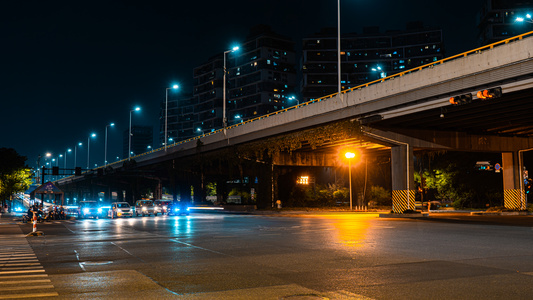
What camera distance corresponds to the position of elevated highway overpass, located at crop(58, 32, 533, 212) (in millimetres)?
28547

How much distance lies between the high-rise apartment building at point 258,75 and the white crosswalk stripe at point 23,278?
461 ft

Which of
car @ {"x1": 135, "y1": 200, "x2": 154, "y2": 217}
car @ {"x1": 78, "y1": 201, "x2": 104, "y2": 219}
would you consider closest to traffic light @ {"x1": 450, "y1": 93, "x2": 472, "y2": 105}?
car @ {"x1": 135, "y1": 200, "x2": 154, "y2": 217}

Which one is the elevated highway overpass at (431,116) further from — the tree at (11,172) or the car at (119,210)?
the tree at (11,172)

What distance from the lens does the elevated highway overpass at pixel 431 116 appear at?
93.7 ft

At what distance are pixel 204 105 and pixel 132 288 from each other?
572ft

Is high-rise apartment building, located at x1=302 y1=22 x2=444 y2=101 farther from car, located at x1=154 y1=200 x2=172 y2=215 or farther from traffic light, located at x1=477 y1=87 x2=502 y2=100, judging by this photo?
traffic light, located at x1=477 y1=87 x2=502 y2=100

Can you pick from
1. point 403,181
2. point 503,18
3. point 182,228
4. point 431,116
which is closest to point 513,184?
point 403,181

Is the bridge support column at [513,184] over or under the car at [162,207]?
over

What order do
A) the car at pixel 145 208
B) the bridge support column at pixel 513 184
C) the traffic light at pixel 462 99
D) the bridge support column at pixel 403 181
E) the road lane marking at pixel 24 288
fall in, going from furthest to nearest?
the car at pixel 145 208 < the bridge support column at pixel 513 184 < the bridge support column at pixel 403 181 < the traffic light at pixel 462 99 < the road lane marking at pixel 24 288

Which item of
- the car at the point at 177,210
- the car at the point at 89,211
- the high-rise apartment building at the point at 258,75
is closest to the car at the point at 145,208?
the car at the point at 177,210

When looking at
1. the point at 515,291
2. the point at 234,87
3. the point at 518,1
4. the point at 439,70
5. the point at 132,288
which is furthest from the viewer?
the point at 234,87

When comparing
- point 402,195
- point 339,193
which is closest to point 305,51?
point 339,193

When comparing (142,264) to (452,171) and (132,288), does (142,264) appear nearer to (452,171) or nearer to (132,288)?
(132,288)

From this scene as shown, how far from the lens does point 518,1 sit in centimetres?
14100
